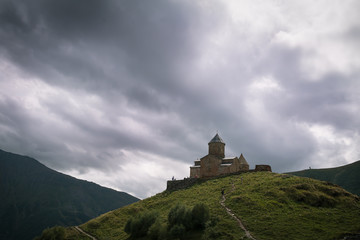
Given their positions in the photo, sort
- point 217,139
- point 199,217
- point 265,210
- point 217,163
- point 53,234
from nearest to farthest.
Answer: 1. point 199,217
2. point 265,210
3. point 53,234
4. point 217,163
5. point 217,139

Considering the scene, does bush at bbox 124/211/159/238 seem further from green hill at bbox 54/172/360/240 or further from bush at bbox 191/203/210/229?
bush at bbox 191/203/210/229

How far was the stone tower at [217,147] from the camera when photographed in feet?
184

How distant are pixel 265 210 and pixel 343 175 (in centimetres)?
7182

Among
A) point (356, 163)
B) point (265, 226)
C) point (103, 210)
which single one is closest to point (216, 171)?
point (265, 226)

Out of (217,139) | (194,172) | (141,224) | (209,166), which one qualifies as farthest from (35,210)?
(141,224)

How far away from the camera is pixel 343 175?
85500 mm

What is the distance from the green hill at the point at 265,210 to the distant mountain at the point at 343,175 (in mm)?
49231

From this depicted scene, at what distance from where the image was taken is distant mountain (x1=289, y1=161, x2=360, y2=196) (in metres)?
77.5

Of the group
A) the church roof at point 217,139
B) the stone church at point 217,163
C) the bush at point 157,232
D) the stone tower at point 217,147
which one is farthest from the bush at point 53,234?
the church roof at point 217,139

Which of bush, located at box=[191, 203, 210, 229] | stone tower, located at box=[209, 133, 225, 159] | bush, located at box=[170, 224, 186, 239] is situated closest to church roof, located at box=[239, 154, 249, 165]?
stone tower, located at box=[209, 133, 225, 159]

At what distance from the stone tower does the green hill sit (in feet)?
29.1

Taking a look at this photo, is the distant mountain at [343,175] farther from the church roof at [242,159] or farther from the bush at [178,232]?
the bush at [178,232]

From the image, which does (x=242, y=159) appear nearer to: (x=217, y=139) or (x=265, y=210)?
(x=217, y=139)

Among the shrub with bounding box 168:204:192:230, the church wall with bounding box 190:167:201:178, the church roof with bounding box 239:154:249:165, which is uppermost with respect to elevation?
the church roof with bounding box 239:154:249:165
